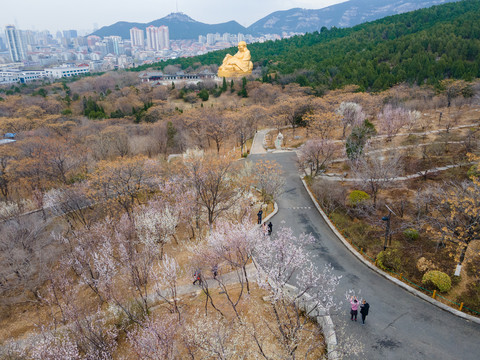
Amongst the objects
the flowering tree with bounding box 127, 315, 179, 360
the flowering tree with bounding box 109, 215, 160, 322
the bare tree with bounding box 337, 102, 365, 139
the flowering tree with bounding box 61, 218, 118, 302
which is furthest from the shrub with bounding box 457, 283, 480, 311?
the bare tree with bounding box 337, 102, 365, 139

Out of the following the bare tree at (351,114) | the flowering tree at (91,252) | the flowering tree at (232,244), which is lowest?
the flowering tree at (91,252)

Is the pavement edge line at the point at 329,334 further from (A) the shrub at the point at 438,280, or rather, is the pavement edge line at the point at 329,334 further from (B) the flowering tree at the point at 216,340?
(A) the shrub at the point at 438,280

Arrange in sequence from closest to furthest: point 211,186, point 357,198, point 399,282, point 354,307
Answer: point 354,307 → point 399,282 → point 211,186 → point 357,198

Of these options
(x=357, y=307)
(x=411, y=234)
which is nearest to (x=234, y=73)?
(x=411, y=234)

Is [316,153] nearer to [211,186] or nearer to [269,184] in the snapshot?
[269,184]

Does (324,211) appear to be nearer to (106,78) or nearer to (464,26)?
(464,26)

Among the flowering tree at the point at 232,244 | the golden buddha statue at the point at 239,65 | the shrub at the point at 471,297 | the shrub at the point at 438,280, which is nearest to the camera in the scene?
the shrub at the point at 471,297

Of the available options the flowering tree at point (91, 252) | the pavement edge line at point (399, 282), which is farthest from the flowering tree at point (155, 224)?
the pavement edge line at point (399, 282)
